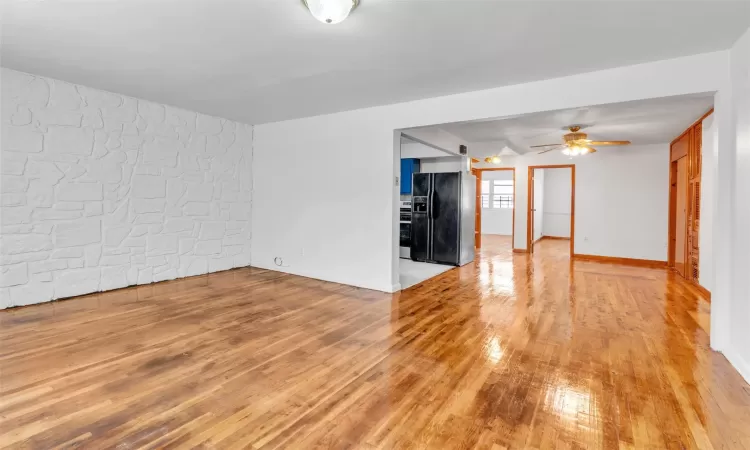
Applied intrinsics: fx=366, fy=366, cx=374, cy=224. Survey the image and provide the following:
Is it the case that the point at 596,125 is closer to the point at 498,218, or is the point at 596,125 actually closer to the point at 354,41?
the point at 354,41

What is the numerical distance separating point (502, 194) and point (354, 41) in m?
11.5

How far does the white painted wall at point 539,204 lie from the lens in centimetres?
1141

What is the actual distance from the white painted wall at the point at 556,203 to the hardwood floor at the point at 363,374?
8169 millimetres

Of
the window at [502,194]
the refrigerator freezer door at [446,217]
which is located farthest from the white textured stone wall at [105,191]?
the window at [502,194]

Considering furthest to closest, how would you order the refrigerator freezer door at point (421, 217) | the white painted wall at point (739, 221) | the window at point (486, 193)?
the window at point (486, 193), the refrigerator freezer door at point (421, 217), the white painted wall at point (739, 221)

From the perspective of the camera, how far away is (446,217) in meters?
6.82

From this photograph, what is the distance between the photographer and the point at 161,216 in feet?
16.6

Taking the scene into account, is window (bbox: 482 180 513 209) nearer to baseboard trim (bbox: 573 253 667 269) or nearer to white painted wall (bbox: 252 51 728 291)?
baseboard trim (bbox: 573 253 667 269)

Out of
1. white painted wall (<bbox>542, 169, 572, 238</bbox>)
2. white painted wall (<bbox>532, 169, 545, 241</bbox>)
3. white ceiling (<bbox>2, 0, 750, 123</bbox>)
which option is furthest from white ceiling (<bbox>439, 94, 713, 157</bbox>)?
white painted wall (<bbox>542, 169, 572, 238</bbox>)

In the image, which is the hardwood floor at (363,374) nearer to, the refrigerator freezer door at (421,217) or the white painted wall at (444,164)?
the refrigerator freezer door at (421,217)

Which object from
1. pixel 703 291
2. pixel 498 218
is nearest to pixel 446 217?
pixel 703 291

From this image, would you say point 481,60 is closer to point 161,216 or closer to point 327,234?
point 327,234

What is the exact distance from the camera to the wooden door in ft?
19.7

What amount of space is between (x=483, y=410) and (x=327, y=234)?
3690 millimetres
